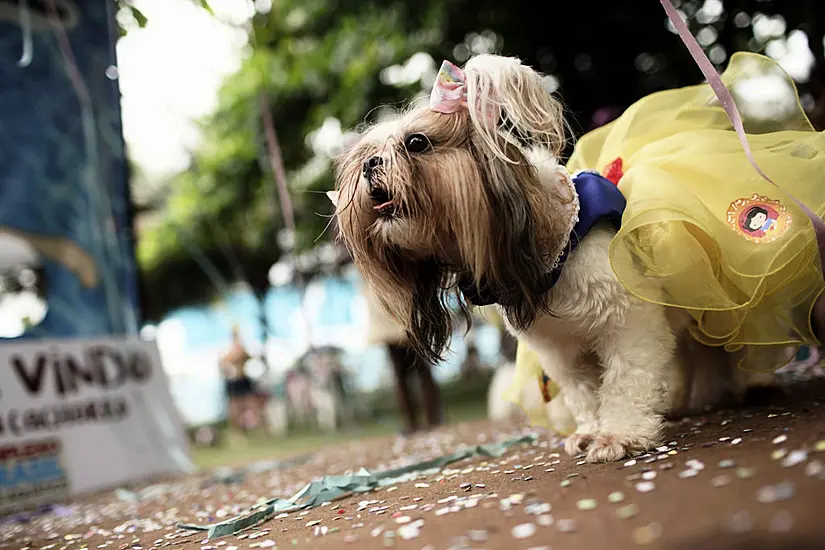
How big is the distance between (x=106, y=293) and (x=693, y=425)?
16.2ft

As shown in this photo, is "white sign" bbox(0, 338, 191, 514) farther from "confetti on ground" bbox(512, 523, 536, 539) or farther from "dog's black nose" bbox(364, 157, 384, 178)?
"confetti on ground" bbox(512, 523, 536, 539)

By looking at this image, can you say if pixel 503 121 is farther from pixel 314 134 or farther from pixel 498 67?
pixel 314 134

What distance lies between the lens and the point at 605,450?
2.43 m

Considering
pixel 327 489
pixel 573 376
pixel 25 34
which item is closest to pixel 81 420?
pixel 25 34

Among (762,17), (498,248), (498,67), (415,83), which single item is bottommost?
(498,248)

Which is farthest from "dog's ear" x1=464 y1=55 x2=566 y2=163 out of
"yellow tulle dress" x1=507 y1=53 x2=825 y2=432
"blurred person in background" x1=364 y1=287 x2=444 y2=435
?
"blurred person in background" x1=364 y1=287 x2=444 y2=435

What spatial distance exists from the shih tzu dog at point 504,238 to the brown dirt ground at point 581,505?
28cm

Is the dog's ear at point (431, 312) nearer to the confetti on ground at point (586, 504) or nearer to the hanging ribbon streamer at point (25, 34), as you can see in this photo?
the confetti on ground at point (586, 504)

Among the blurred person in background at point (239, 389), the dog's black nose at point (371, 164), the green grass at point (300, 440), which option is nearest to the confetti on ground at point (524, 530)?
the dog's black nose at point (371, 164)

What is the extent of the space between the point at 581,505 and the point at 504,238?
0.86 meters

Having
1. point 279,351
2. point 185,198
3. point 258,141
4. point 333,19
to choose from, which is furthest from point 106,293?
point 279,351

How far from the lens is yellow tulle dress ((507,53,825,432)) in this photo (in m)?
2.52

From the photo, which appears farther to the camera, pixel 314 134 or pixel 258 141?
pixel 258 141

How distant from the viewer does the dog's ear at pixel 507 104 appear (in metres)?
2.31
